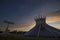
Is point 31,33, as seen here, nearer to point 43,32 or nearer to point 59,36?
point 43,32

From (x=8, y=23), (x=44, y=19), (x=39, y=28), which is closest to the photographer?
(x=39, y=28)

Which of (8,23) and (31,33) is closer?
(31,33)

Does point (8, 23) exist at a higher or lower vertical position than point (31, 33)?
higher

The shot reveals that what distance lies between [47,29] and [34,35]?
332 cm

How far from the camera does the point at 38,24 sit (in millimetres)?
33406

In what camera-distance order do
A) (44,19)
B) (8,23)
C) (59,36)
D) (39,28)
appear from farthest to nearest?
(8,23)
(44,19)
(39,28)
(59,36)

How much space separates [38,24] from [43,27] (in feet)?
5.51

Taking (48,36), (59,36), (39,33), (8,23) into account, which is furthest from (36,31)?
(8,23)

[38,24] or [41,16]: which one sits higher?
[41,16]

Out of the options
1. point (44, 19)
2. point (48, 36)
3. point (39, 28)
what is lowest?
point (48, 36)

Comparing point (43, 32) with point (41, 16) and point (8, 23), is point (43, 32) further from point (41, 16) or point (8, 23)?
point (8, 23)

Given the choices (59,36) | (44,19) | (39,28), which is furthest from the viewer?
Answer: (44,19)

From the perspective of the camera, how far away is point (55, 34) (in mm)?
30203

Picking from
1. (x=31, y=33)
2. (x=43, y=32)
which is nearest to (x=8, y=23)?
(x=31, y=33)
